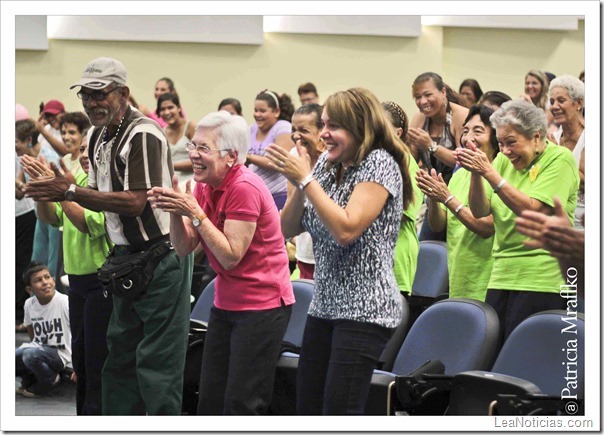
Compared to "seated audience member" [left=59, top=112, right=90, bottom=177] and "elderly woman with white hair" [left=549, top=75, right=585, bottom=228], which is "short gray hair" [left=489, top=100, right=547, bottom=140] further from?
"seated audience member" [left=59, top=112, right=90, bottom=177]

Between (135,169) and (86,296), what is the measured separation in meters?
0.73

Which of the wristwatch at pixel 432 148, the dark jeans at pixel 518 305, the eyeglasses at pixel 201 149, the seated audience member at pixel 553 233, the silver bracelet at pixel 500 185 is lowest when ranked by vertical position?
the dark jeans at pixel 518 305

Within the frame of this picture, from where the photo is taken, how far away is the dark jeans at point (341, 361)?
321 centimetres

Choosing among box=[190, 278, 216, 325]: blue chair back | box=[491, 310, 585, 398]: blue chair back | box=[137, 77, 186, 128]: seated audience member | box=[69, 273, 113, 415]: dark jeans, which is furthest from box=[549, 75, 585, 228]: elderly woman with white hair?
box=[137, 77, 186, 128]: seated audience member

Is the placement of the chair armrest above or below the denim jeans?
above

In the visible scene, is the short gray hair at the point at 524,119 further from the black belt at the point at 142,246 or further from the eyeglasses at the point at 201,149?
the black belt at the point at 142,246

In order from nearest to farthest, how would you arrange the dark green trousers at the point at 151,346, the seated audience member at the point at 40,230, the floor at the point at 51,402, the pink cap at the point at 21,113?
1. the dark green trousers at the point at 151,346
2. the floor at the point at 51,402
3. the seated audience member at the point at 40,230
4. the pink cap at the point at 21,113

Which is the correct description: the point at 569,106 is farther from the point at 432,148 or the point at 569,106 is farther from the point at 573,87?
the point at 432,148

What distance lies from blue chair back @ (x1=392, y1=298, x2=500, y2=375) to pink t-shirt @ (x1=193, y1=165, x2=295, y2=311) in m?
0.66

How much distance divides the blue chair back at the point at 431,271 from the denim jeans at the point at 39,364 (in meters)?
1.82

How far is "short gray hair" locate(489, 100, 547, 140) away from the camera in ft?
13.2

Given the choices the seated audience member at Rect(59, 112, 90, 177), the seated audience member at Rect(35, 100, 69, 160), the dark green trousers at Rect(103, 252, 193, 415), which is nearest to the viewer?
the dark green trousers at Rect(103, 252, 193, 415)

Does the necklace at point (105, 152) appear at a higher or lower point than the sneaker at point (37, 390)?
higher

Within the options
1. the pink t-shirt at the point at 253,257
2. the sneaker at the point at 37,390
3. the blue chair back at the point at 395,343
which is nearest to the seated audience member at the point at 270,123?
the sneaker at the point at 37,390
